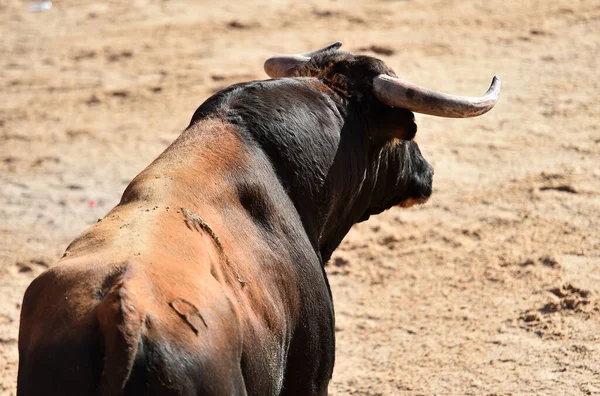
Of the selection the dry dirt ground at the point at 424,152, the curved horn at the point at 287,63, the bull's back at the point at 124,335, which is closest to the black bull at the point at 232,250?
the bull's back at the point at 124,335

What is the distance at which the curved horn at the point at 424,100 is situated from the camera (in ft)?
15.4

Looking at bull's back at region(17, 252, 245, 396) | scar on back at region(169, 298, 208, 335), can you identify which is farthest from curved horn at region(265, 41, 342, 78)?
scar on back at region(169, 298, 208, 335)

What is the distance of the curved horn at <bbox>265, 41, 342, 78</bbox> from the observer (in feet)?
17.8

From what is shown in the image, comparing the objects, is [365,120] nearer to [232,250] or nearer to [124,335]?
[232,250]

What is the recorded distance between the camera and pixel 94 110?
1085 cm

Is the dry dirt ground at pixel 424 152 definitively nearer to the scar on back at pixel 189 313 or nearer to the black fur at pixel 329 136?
the black fur at pixel 329 136

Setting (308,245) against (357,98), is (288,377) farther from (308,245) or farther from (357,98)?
(357,98)

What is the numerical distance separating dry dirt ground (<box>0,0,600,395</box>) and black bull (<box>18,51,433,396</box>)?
4.38 ft

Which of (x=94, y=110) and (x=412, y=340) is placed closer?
(x=412, y=340)

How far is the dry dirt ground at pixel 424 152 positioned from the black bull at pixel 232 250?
133cm

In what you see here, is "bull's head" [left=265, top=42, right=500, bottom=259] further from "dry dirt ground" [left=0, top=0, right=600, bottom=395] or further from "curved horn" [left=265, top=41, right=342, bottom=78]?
"dry dirt ground" [left=0, top=0, right=600, bottom=395]

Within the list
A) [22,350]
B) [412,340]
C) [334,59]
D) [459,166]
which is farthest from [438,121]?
[22,350]

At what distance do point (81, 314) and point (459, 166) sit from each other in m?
6.32

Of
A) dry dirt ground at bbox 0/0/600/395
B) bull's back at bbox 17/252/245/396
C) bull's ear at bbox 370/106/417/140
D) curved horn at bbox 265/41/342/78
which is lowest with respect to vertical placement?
dry dirt ground at bbox 0/0/600/395
